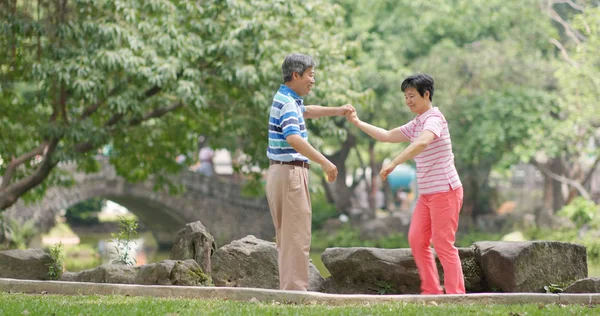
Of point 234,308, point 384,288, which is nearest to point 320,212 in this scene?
point 384,288

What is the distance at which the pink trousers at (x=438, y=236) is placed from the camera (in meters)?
6.96

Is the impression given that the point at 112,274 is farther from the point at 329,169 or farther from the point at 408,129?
the point at 408,129

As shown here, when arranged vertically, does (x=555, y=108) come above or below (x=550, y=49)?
below

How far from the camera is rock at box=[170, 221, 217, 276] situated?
8664mm

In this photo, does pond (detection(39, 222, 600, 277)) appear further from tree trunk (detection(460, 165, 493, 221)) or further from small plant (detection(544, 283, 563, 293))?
small plant (detection(544, 283, 563, 293))

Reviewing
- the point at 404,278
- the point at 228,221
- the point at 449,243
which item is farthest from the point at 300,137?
the point at 228,221

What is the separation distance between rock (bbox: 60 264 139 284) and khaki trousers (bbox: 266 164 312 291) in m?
1.77

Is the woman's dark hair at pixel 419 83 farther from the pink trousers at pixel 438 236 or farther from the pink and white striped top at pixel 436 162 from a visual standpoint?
the pink trousers at pixel 438 236

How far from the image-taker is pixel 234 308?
6.29 meters

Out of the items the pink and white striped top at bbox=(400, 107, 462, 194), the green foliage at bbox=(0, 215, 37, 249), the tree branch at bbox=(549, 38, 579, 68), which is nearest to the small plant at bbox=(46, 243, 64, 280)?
the pink and white striped top at bbox=(400, 107, 462, 194)

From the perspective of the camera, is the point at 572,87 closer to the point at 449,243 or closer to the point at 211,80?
the point at 211,80

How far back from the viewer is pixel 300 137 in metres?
6.66

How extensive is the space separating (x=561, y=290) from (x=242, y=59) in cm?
907

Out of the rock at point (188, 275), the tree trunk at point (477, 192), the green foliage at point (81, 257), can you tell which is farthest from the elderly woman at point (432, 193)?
the tree trunk at point (477, 192)
